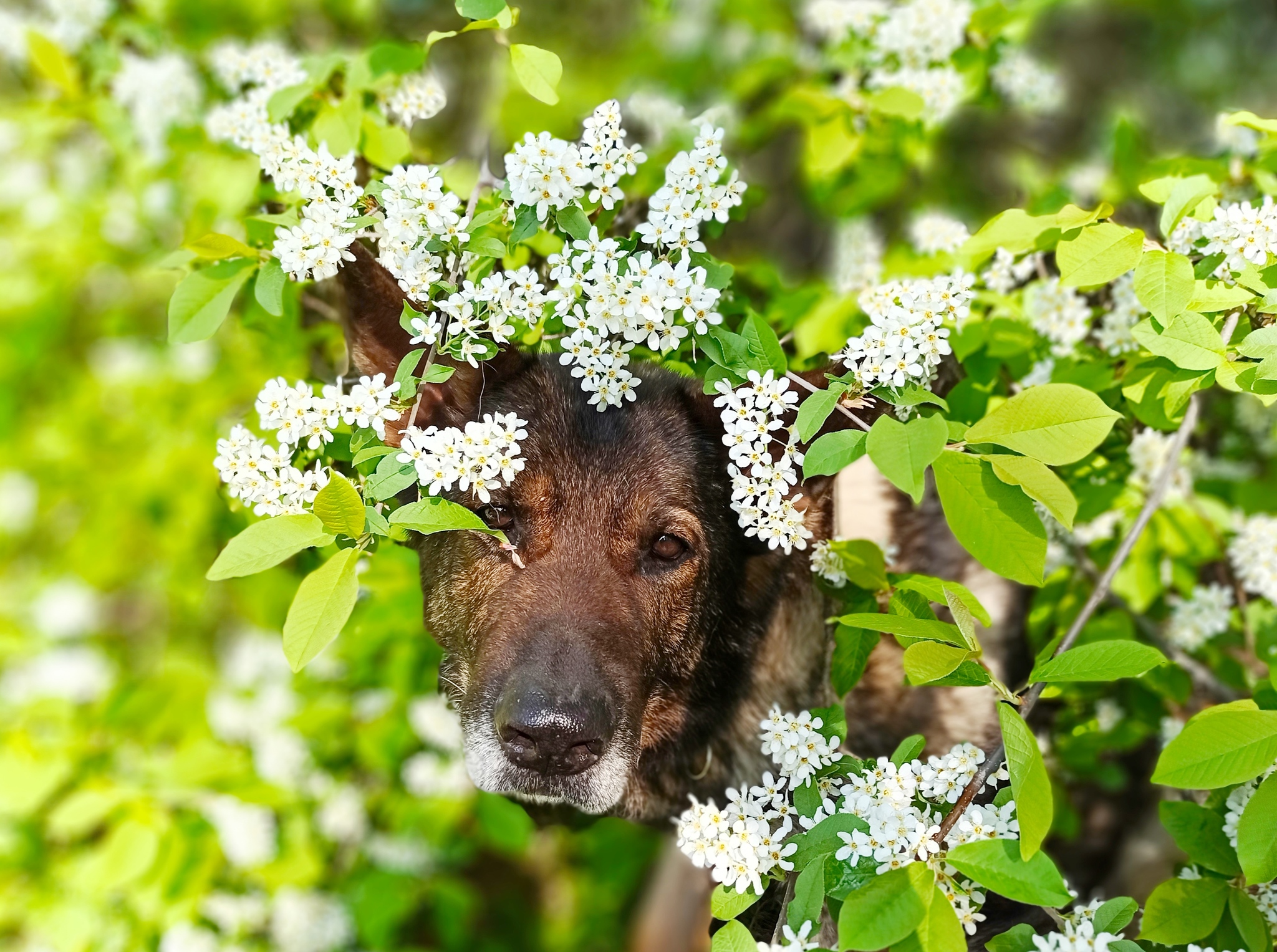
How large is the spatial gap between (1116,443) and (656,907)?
15.5ft

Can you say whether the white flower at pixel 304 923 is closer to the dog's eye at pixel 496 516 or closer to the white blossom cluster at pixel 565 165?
the dog's eye at pixel 496 516

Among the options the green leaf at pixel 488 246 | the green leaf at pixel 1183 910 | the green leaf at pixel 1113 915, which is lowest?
the green leaf at pixel 1183 910

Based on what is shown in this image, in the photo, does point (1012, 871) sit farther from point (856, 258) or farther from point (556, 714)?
point (856, 258)

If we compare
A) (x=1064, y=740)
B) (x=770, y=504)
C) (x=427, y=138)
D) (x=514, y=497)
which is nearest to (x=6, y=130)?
(x=427, y=138)

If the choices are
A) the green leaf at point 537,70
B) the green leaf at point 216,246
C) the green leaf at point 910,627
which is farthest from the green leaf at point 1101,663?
the green leaf at point 216,246

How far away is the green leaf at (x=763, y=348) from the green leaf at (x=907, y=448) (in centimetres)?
29

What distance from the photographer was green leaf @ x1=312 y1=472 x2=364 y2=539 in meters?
1.89

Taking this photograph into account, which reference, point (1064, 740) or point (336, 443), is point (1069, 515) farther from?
point (1064, 740)

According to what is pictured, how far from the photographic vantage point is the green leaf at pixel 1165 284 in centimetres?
209

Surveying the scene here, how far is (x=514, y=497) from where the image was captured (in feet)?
8.43

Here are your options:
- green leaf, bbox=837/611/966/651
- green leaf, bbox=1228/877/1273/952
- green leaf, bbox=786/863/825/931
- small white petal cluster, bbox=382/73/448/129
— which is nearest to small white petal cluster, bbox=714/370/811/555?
green leaf, bbox=837/611/966/651

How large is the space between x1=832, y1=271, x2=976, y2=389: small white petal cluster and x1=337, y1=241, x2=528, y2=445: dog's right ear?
0.72 meters

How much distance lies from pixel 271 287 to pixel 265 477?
46 centimetres

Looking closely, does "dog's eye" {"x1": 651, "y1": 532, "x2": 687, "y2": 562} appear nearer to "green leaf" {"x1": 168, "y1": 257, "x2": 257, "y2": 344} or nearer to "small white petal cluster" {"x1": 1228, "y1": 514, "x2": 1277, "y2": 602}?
"green leaf" {"x1": 168, "y1": 257, "x2": 257, "y2": 344}
